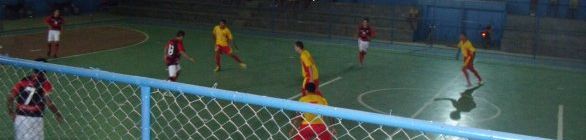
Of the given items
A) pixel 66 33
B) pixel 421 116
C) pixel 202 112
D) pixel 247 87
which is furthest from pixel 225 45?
pixel 66 33

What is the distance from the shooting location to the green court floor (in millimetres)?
13297

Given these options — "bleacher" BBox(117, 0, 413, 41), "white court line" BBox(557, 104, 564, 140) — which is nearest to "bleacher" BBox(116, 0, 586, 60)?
"bleacher" BBox(117, 0, 413, 41)

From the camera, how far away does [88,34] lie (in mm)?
26984

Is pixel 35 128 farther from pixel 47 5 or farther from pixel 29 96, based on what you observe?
pixel 47 5

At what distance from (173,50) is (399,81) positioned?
6.91 meters

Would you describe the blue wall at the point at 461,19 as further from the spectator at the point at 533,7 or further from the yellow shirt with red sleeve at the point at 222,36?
the yellow shirt with red sleeve at the point at 222,36

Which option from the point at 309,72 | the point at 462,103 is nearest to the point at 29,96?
the point at 309,72

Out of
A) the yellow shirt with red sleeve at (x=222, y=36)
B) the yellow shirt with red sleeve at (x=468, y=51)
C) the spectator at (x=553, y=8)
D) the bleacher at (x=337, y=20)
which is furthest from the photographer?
the spectator at (x=553, y=8)

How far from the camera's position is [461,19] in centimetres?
2841

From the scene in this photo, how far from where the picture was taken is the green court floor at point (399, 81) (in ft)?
43.6

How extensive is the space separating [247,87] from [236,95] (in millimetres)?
12508

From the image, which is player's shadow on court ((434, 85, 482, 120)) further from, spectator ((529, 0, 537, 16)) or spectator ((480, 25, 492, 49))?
spectator ((529, 0, 537, 16))

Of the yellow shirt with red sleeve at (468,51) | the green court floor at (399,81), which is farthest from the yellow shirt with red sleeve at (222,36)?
the yellow shirt with red sleeve at (468,51)

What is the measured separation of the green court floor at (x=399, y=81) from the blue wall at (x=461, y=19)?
15.6 ft
